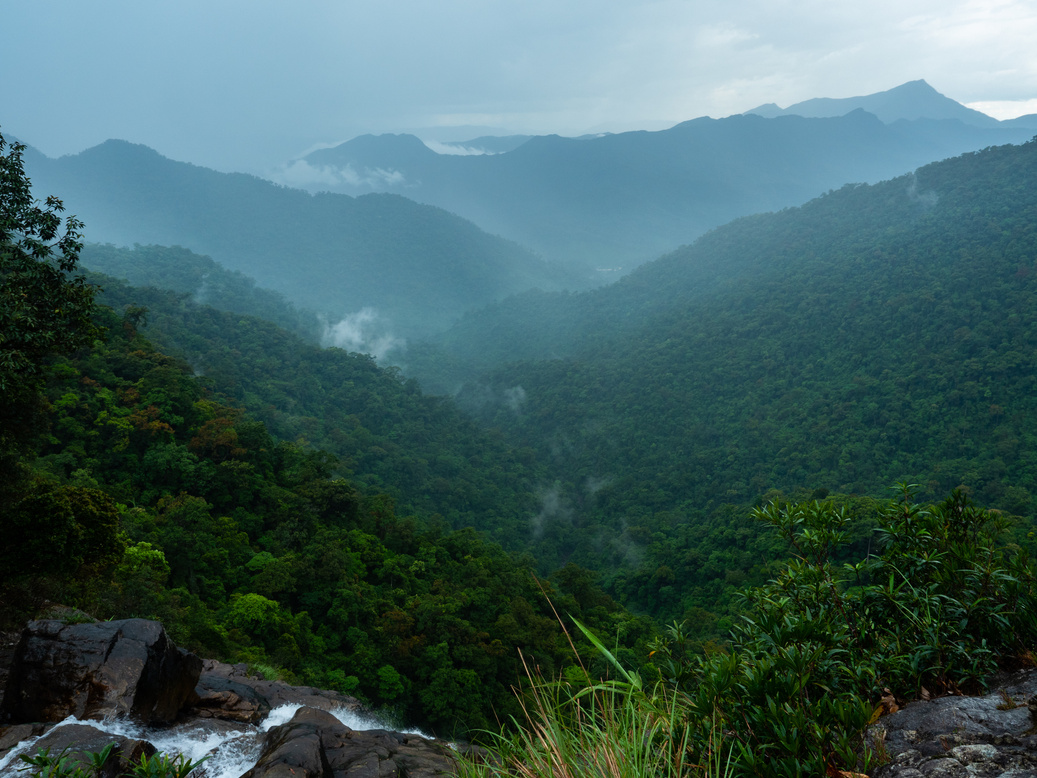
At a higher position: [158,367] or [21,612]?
[158,367]

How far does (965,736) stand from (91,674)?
7.84 m

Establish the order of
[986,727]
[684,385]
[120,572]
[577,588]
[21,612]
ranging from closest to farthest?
1. [986,727]
2. [21,612]
3. [120,572]
4. [577,588]
5. [684,385]

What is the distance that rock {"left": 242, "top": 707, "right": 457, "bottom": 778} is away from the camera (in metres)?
5.34

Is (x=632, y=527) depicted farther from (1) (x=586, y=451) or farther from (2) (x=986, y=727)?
(2) (x=986, y=727)

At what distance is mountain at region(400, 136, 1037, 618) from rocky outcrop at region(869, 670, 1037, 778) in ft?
93.4

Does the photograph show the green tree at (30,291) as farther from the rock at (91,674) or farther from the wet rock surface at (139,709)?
the wet rock surface at (139,709)

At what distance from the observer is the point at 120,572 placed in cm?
953

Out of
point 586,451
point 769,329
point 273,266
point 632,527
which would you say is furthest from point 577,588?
point 273,266

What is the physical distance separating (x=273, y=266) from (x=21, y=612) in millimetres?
177796

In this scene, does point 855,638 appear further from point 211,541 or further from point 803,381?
point 803,381

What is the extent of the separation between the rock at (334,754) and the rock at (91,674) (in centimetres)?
147

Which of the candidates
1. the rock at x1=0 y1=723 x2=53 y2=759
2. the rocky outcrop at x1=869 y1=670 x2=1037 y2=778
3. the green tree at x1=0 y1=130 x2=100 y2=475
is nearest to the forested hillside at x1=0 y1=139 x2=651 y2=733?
the green tree at x1=0 y1=130 x2=100 y2=475

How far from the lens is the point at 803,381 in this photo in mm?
51438

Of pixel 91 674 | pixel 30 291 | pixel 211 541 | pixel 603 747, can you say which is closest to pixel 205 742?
pixel 91 674
